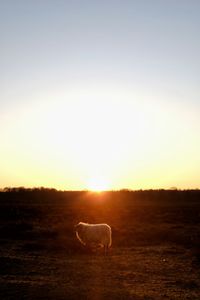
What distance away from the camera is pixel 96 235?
25422mm

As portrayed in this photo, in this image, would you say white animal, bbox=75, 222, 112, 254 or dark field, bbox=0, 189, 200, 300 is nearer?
dark field, bbox=0, 189, 200, 300

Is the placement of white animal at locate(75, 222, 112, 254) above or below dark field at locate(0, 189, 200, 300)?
above

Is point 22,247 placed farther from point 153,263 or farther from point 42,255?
point 153,263

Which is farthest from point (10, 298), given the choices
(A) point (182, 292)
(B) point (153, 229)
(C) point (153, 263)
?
(B) point (153, 229)

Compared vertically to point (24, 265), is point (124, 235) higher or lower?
higher

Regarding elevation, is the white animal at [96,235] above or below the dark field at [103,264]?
above

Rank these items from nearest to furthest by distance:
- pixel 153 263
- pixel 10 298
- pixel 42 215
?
pixel 10 298 < pixel 153 263 < pixel 42 215

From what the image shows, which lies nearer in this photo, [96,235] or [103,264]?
[103,264]

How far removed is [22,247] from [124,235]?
750 cm

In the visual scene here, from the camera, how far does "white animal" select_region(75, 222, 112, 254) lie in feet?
82.0

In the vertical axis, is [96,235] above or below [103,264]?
above

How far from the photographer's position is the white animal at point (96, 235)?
24984 mm

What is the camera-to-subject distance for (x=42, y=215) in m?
46.0

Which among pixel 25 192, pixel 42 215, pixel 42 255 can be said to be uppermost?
pixel 25 192
